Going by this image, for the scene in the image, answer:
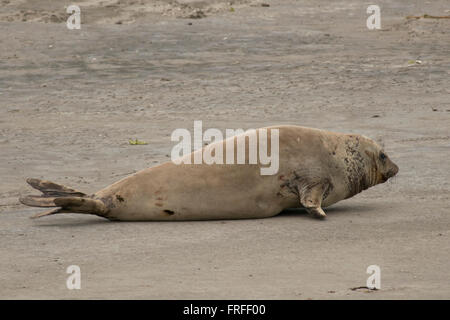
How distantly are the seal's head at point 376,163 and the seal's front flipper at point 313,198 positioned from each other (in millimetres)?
581

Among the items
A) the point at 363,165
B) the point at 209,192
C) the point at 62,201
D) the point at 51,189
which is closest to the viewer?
the point at 62,201

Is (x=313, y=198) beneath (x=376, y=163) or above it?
beneath

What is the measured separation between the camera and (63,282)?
5227mm

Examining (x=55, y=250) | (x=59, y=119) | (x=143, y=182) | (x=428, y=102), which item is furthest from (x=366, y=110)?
(x=55, y=250)

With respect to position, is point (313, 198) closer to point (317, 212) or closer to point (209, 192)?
point (317, 212)

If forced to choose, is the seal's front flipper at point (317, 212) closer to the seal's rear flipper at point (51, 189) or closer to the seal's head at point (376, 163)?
the seal's head at point (376, 163)

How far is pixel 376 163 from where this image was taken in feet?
24.7

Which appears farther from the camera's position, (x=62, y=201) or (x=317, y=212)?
(x=317, y=212)

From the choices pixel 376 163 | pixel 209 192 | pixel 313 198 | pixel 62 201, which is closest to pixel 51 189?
pixel 62 201

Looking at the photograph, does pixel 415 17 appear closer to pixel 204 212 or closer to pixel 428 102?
pixel 428 102

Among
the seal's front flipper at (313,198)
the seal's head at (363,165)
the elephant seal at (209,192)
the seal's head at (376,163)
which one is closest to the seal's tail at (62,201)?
the elephant seal at (209,192)

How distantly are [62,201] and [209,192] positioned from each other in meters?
1.04

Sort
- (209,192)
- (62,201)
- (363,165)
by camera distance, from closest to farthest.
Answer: (62,201)
(209,192)
(363,165)

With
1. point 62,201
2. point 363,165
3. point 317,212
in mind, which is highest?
point 363,165
